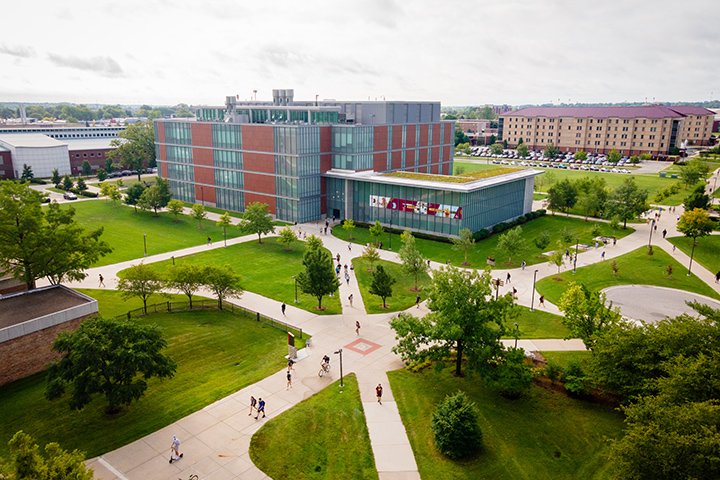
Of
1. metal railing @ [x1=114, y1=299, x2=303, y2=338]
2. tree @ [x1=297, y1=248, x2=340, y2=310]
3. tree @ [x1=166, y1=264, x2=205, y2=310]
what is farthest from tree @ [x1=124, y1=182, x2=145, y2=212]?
tree @ [x1=297, y1=248, x2=340, y2=310]

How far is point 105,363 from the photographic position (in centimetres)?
2764

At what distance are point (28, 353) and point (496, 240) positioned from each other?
5232cm

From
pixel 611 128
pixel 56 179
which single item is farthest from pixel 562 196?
pixel 56 179

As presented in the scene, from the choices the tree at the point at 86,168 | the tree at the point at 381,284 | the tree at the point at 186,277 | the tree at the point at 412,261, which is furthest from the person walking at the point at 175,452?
the tree at the point at 86,168

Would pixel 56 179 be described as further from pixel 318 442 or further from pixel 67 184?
pixel 318 442

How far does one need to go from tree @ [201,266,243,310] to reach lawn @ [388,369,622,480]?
16.3m

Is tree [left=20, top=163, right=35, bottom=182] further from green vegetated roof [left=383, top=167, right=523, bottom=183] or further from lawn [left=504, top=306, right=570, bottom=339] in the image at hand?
lawn [left=504, top=306, right=570, bottom=339]

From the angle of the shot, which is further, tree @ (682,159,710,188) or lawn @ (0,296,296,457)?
tree @ (682,159,710,188)

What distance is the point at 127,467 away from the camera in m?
25.4

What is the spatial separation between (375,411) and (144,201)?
61.3 m

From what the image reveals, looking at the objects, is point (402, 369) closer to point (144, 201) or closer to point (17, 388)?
point (17, 388)

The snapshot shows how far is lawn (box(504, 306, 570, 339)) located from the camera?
131ft


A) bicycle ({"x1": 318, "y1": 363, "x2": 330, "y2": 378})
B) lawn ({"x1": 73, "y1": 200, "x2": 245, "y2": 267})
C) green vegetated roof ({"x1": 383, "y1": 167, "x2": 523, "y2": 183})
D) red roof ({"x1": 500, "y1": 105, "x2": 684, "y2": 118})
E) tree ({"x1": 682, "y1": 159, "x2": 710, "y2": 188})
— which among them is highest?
red roof ({"x1": 500, "y1": 105, "x2": 684, "y2": 118})

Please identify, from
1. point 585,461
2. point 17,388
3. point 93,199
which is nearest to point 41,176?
point 93,199
